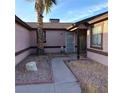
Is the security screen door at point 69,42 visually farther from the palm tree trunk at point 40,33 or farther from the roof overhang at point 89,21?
the roof overhang at point 89,21

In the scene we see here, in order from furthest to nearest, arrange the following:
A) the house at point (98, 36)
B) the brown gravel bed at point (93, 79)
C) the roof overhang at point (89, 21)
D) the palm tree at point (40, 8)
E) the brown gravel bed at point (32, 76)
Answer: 1. the palm tree at point (40, 8)
2. the roof overhang at point (89, 21)
3. the house at point (98, 36)
4. the brown gravel bed at point (32, 76)
5. the brown gravel bed at point (93, 79)

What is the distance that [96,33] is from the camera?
1332 centimetres

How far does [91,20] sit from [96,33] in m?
1.05

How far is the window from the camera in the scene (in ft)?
40.5

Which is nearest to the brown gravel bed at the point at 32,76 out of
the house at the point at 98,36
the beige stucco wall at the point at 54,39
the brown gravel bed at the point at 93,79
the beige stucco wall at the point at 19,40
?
the brown gravel bed at the point at 93,79

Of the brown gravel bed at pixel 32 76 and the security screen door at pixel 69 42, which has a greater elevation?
the security screen door at pixel 69 42

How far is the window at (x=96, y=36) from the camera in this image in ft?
40.5

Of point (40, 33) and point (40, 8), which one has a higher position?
point (40, 8)

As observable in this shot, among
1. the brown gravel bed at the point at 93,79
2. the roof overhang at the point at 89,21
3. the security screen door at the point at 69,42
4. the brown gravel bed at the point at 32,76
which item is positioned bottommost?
the brown gravel bed at the point at 32,76

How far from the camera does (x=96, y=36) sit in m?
13.4

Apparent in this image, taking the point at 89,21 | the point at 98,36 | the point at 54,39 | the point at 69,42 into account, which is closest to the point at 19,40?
the point at 89,21

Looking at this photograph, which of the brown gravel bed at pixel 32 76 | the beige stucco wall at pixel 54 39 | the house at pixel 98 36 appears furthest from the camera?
the beige stucco wall at pixel 54 39

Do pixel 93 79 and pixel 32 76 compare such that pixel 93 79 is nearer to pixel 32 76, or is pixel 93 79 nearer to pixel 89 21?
pixel 32 76
